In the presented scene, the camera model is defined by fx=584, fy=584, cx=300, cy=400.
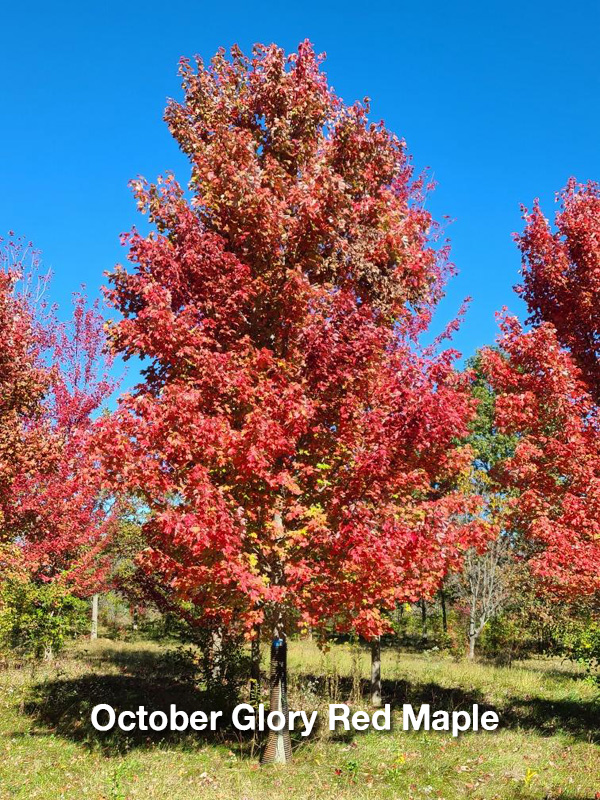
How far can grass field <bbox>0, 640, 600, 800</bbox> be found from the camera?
763 cm

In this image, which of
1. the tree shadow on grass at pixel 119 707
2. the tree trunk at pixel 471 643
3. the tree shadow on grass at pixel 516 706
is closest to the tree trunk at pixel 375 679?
the tree shadow on grass at pixel 516 706

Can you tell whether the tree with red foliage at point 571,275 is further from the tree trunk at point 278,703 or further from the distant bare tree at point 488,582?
the distant bare tree at point 488,582

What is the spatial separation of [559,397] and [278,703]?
6478 millimetres

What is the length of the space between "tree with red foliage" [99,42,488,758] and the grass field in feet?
3.82

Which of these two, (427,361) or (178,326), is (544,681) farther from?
(178,326)

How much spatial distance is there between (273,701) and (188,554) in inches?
126

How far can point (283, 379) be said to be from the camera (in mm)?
7691

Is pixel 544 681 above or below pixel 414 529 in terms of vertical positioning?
below

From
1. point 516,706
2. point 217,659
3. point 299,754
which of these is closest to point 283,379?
point 299,754

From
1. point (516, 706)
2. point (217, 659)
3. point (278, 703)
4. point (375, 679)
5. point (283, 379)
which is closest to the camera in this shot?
point (283, 379)

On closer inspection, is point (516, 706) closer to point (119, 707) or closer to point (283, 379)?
point (119, 707)

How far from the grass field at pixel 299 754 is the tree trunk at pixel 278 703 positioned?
230 millimetres

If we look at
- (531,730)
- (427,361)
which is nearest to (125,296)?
(427,361)

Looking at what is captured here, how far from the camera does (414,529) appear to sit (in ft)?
24.5
